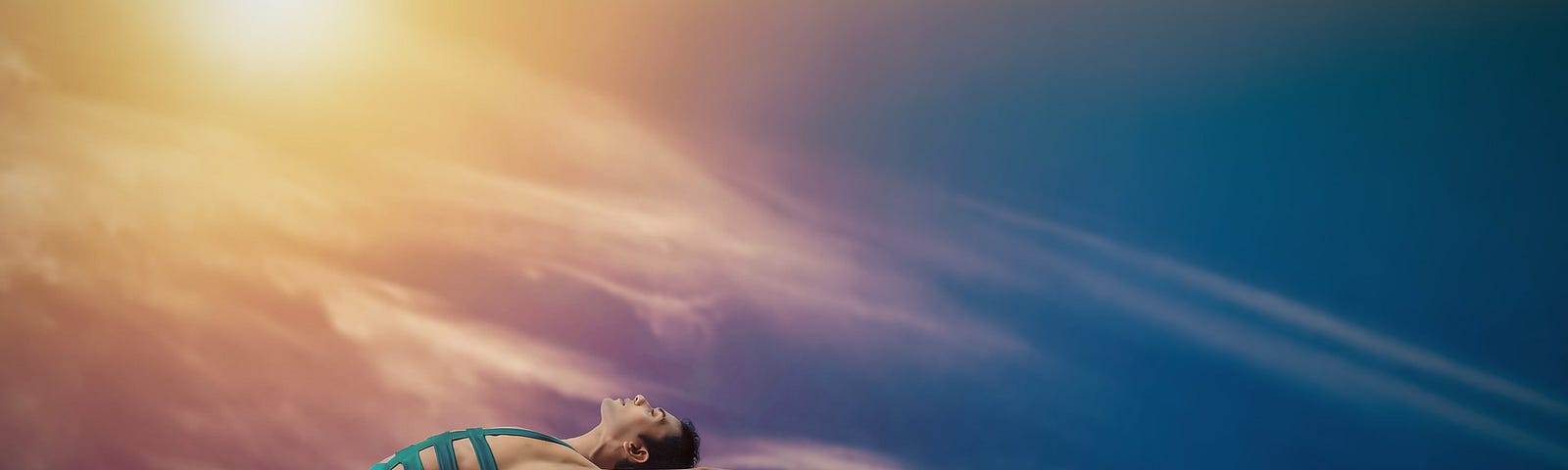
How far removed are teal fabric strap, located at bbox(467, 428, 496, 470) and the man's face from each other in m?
0.42

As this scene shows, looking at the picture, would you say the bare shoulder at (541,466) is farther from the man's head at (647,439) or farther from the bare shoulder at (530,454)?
the man's head at (647,439)

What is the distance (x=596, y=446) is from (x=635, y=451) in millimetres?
133

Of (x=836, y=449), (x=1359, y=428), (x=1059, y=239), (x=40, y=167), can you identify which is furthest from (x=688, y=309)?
(x=1359, y=428)

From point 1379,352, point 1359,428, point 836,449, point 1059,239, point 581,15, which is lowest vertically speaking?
point 836,449

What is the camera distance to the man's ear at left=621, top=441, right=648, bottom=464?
10.1 feet

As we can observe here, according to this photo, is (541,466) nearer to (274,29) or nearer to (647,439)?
(647,439)

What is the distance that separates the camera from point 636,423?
3.11m

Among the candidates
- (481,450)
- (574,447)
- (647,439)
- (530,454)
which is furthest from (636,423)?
(481,450)

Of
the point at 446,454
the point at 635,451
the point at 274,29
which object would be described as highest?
the point at 274,29

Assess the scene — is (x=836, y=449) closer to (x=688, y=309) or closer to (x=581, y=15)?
(x=688, y=309)

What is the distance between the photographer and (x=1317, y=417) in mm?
4617

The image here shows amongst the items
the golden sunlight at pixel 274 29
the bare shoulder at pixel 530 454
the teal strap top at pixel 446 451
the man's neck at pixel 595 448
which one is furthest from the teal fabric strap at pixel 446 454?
the golden sunlight at pixel 274 29

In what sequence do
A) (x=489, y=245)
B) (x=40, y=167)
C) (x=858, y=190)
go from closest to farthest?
(x=40, y=167)
(x=489, y=245)
(x=858, y=190)

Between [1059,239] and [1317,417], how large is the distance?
1.35 m
